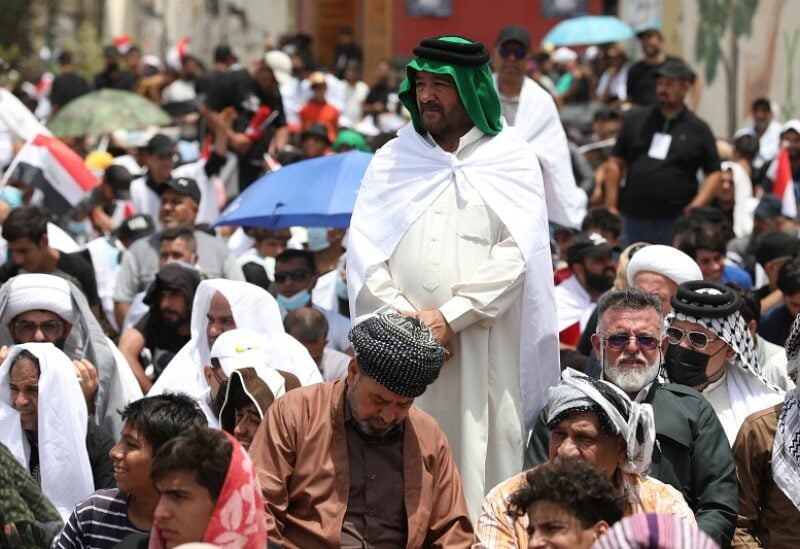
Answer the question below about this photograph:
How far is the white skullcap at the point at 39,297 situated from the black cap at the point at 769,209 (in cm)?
564

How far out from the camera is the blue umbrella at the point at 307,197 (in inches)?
386

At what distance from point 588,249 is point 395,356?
428 cm

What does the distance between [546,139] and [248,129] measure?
16.9 ft

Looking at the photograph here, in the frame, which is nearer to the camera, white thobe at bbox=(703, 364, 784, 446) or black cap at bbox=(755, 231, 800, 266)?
white thobe at bbox=(703, 364, 784, 446)

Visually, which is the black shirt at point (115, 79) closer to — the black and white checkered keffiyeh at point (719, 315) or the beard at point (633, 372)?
the black and white checkered keffiyeh at point (719, 315)

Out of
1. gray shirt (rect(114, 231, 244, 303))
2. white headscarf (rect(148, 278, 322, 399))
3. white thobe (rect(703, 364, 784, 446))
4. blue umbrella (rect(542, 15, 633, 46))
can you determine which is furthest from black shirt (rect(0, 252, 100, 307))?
blue umbrella (rect(542, 15, 633, 46))

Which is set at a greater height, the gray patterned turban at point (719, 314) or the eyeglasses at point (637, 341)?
the eyeglasses at point (637, 341)

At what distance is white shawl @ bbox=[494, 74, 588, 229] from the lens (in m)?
9.27

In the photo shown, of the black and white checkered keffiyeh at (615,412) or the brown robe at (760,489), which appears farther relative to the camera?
the brown robe at (760,489)

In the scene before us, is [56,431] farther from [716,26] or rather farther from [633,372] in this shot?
[716,26]

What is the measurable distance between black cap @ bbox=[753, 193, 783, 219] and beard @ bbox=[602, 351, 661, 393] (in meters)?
5.76

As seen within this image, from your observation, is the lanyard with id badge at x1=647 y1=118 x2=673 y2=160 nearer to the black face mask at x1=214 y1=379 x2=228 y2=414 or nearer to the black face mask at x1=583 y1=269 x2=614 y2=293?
the black face mask at x1=583 y1=269 x2=614 y2=293

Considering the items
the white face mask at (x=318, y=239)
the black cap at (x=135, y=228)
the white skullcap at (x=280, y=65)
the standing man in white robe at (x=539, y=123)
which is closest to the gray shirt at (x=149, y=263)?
the white face mask at (x=318, y=239)

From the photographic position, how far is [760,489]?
609 cm
